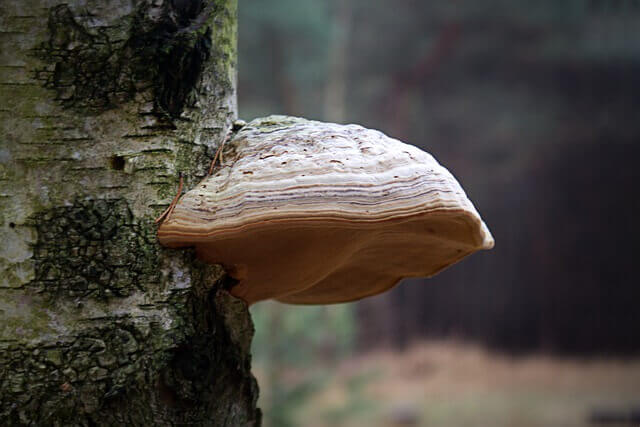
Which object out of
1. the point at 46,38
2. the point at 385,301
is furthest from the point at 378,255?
the point at 385,301

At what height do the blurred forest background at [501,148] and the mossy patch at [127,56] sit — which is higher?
the mossy patch at [127,56]

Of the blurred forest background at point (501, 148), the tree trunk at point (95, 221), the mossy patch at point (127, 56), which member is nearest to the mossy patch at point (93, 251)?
the tree trunk at point (95, 221)

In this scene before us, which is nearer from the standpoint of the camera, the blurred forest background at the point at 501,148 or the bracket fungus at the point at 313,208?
the bracket fungus at the point at 313,208

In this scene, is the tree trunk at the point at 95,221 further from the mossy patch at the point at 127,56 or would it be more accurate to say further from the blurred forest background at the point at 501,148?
the blurred forest background at the point at 501,148

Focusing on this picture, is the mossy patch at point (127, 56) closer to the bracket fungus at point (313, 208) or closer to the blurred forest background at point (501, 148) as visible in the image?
the bracket fungus at point (313, 208)

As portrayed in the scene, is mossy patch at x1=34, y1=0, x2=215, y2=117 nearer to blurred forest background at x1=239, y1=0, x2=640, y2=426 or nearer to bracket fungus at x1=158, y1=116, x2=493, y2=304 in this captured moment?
bracket fungus at x1=158, y1=116, x2=493, y2=304
